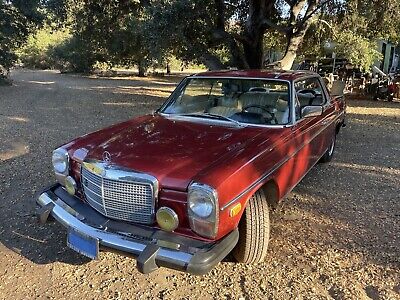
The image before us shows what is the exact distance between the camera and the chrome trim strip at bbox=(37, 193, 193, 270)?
98.3 inches

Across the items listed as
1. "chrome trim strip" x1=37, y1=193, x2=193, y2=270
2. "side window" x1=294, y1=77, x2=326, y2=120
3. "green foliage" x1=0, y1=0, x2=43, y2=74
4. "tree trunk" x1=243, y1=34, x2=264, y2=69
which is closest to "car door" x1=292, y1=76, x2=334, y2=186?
"side window" x1=294, y1=77, x2=326, y2=120

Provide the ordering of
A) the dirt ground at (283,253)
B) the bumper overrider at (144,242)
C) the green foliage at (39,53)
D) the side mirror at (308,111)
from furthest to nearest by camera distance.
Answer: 1. the green foliage at (39,53)
2. the side mirror at (308,111)
3. the dirt ground at (283,253)
4. the bumper overrider at (144,242)

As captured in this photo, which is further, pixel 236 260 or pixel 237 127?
pixel 237 127

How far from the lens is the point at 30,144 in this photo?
23.2 feet

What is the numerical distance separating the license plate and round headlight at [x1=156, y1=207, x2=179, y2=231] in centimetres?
50

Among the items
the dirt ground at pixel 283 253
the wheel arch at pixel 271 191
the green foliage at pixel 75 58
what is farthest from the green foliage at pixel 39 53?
the wheel arch at pixel 271 191

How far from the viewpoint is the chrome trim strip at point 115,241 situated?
2.50 m

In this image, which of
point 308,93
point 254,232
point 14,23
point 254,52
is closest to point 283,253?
point 254,232

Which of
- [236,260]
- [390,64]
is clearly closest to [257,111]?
[236,260]

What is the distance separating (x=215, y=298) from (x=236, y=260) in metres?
0.46

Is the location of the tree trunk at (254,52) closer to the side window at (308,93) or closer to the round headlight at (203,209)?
the side window at (308,93)

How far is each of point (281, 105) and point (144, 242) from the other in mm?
2193

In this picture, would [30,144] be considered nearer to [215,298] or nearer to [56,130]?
[56,130]

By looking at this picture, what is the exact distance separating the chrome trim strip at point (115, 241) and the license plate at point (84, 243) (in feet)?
0.10
